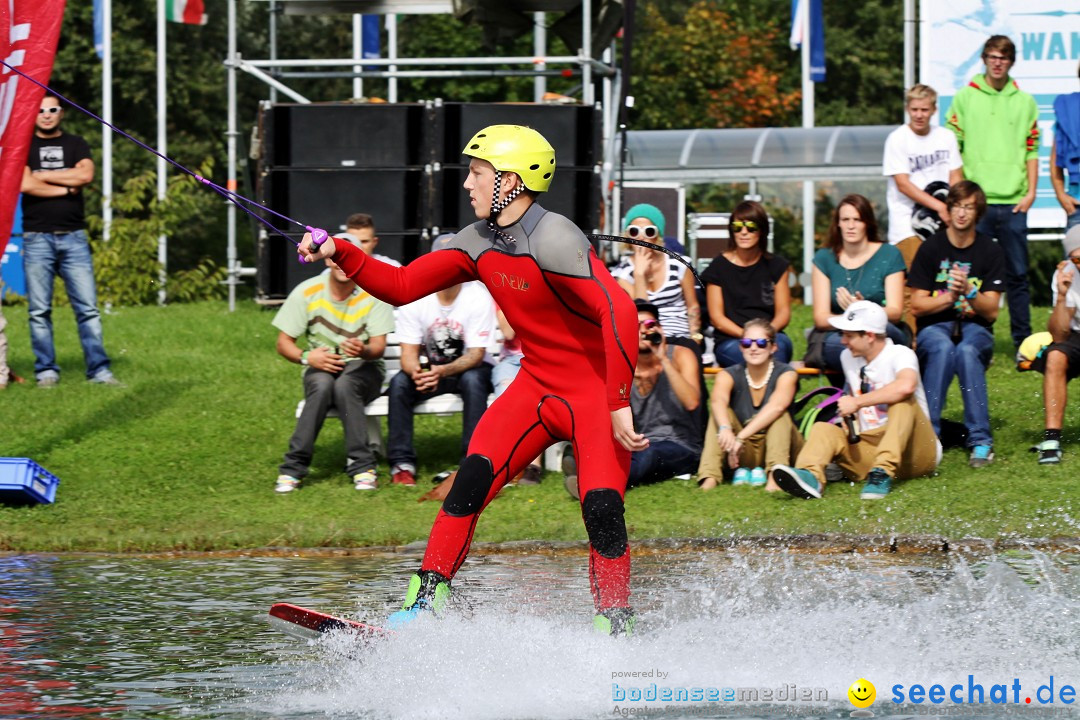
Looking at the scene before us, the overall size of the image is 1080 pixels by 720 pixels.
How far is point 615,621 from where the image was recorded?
648 centimetres

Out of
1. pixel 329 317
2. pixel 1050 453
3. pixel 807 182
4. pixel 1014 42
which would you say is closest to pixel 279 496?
pixel 329 317

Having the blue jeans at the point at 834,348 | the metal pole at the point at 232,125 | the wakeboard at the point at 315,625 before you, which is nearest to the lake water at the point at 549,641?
the wakeboard at the point at 315,625

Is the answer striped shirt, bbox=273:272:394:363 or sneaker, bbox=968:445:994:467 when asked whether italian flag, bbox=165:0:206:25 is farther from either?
sneaker, bbox=968:445:994:467

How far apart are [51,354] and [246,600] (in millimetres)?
6626

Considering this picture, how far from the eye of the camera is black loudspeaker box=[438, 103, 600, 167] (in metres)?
14.6

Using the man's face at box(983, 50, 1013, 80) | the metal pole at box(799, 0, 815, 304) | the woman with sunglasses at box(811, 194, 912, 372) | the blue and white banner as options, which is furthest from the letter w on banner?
the blue and white banner

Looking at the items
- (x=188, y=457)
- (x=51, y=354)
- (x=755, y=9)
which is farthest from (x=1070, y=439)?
(x=755, y=9)

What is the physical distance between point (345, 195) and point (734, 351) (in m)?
5.11

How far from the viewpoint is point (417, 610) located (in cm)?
638

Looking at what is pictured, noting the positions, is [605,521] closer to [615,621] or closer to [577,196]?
[615,621]

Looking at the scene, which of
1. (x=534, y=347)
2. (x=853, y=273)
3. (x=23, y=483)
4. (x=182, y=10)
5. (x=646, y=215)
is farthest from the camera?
(x=182, y=10)

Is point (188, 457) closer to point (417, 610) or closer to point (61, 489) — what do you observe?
point (61, 489)

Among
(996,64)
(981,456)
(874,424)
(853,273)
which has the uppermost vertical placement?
(996,64)

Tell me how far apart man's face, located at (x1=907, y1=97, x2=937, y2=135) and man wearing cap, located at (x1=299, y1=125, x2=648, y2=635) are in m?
7.04
